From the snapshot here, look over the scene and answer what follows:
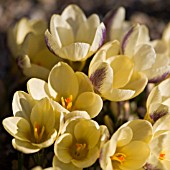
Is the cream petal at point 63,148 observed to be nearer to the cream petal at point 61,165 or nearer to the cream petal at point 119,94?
the cream petal at point 61,165

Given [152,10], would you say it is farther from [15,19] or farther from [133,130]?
[133,130]

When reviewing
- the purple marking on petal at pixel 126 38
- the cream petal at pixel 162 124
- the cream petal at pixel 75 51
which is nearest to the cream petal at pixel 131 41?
the purple marking on petal at pixel 126 38

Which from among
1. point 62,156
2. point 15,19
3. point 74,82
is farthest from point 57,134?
point 15,19

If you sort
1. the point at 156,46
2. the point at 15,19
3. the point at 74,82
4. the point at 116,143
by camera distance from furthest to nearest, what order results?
the point at 15,19, the point at 156,46, the point at 74,82, the point at 116,143

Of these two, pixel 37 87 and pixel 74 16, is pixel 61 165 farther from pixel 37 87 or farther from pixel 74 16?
pixel 74 16

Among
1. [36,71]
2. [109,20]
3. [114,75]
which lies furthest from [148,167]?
[109,20]

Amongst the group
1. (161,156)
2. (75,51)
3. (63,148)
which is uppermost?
(75,51)

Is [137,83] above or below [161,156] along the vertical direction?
above
